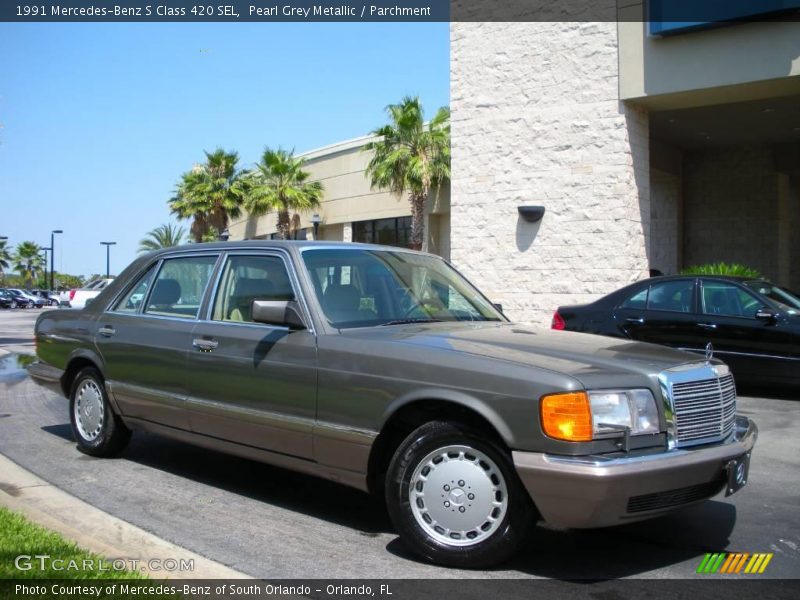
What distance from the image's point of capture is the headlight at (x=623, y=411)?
143 inches

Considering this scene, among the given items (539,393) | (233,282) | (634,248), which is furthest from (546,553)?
(634,248)

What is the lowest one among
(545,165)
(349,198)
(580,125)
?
(545,165)

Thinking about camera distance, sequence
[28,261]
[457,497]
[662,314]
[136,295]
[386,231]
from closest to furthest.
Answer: [457,497], [136,295], [662,314], [386,231], [28,261]

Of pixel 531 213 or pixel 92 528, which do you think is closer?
pixel 92 528

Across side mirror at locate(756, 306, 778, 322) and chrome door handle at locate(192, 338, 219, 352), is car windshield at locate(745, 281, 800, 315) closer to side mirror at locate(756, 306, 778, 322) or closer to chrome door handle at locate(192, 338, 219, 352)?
side mirror at locate(756, 306, 778, 322)

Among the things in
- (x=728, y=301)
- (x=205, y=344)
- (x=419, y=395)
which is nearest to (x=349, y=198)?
(x=728, y=301)

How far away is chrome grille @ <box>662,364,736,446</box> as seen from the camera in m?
3.84

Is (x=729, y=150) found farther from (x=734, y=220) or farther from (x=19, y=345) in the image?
(x=19, y=345)

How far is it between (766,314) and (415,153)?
17.8 meters

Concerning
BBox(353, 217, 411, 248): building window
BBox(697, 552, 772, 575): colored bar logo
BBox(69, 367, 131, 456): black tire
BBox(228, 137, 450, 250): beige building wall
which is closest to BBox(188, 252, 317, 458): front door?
BBox(69, 367, 131, 456): black tire

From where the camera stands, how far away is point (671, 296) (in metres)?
10.2

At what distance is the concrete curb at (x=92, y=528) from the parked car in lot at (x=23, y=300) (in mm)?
55840

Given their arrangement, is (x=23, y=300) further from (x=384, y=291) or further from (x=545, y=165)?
(x=384, y=291)

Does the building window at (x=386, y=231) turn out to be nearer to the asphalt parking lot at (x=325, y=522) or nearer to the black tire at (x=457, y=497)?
the asphalt parking lot at (x=325, y=522)
